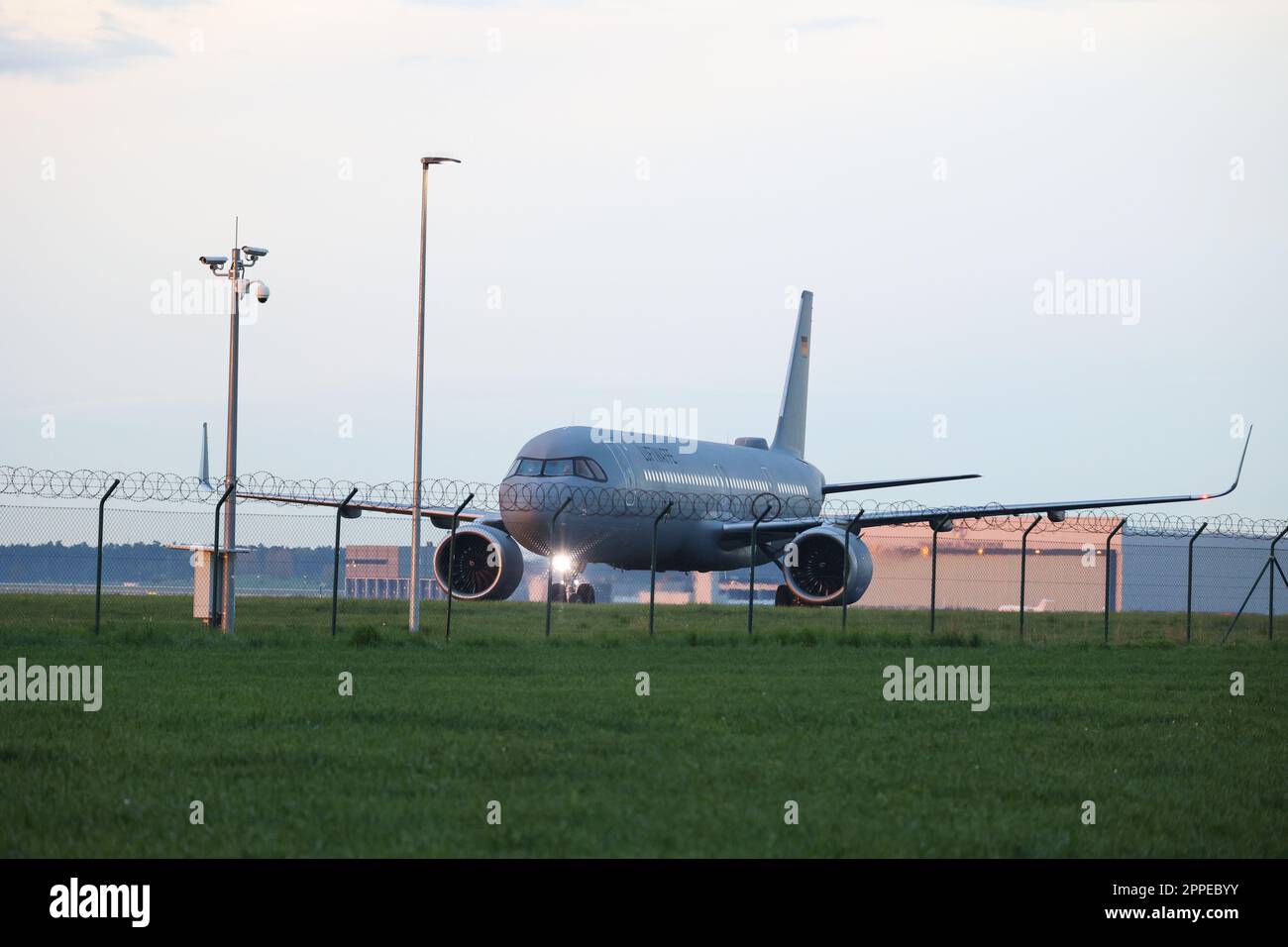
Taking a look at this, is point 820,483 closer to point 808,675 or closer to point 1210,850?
point 808,675

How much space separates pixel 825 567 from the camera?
3572 cm

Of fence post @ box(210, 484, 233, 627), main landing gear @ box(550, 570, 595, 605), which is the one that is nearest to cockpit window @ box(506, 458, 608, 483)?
main landing gear @ box(550, 570, 595, 605)

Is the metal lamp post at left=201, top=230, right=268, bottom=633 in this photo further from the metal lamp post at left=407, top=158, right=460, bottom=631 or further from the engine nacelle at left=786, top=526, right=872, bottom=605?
the engine nacelle at left=786, top=526, right=872, bottom=605

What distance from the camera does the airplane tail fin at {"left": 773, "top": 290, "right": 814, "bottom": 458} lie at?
4888 cm

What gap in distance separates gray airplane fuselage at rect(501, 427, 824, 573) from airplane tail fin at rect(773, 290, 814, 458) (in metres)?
4.50

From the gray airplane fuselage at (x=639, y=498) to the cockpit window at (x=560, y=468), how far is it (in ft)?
0.28

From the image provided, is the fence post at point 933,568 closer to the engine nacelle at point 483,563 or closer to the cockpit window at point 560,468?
the cockpit window at point 560,468

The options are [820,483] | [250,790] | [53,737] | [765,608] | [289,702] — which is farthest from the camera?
[820,483]

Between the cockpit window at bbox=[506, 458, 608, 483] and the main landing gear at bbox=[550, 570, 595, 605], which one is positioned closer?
the cockpit window at bbox=[506, 458, 608, 483]

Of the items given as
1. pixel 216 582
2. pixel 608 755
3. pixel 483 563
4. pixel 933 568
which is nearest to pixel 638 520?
pixel 483 563

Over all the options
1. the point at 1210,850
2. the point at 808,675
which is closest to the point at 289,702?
the point at 808,675

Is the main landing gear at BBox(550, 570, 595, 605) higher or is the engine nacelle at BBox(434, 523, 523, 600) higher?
the engine nacelle at BBox(434, 523, 523, 600)

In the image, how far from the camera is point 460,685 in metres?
15.8
